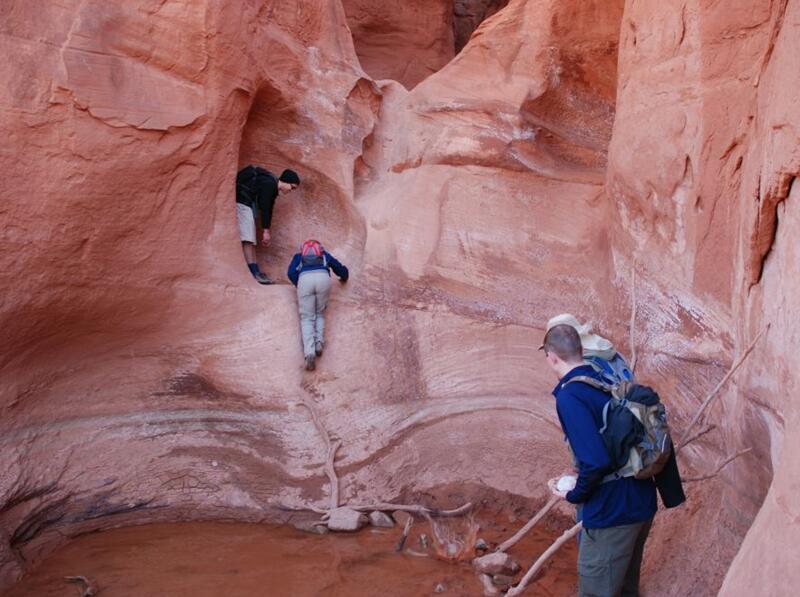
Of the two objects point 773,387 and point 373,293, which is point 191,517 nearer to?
point 373,293

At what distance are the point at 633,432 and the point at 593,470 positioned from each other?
19 centimetres

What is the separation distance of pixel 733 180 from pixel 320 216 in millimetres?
3189

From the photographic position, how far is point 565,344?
9.16ft

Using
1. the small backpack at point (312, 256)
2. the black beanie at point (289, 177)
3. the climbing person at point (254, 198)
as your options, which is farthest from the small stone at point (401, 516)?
the black beanie at point (289, 177)

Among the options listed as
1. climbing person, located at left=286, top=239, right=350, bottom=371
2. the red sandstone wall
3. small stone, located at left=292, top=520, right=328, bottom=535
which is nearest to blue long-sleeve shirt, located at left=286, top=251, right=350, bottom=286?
climbing person, located at left=286, top=239, right=350, bottom=371

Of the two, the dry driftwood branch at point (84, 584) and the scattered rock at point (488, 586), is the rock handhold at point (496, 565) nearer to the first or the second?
the scattered rock at point (488, 586)

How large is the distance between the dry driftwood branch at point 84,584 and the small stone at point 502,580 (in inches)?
79.5

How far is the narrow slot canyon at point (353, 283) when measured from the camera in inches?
164

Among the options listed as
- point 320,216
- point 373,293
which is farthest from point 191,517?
point 320,216

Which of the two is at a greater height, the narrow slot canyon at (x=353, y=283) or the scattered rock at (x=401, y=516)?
the narrow slot canyon at (x=353, y=283)

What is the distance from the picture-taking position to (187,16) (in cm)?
513

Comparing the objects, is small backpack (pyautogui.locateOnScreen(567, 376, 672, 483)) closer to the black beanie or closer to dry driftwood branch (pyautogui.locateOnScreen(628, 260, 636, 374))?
dry driftwood branch (pyautogui.locateOnScreen(628, 260, 636, 374))

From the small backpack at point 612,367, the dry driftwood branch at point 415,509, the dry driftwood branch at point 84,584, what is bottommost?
the dry driftwood branch at point 84,584

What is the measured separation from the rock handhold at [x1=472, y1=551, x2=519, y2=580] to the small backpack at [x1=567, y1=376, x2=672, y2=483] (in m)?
1.69
